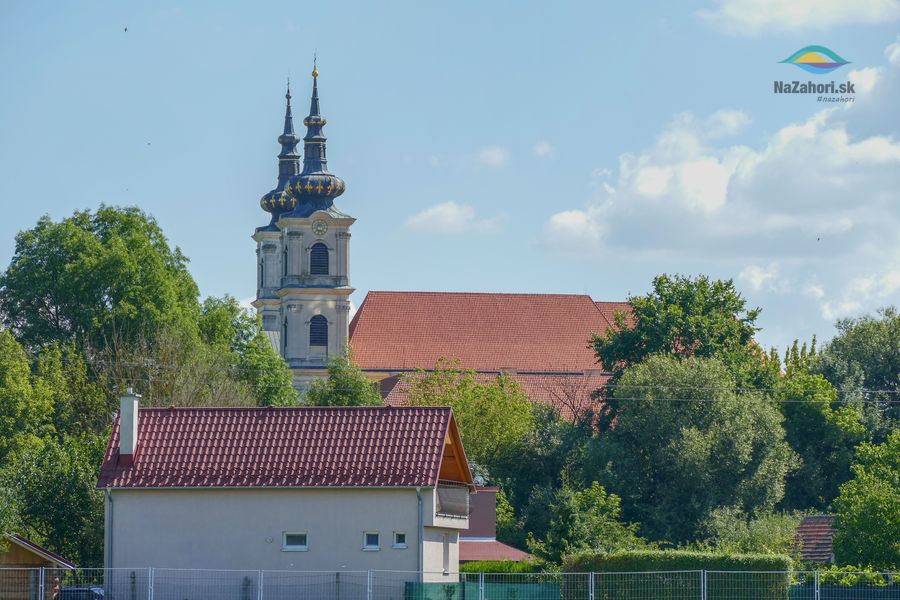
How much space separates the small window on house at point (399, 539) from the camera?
4125 centimetres

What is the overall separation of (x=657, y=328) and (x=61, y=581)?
34015mm

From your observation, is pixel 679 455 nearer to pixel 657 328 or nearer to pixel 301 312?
pixel 657 328

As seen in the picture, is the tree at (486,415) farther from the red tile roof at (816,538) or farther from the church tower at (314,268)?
the church tower at (314,268)

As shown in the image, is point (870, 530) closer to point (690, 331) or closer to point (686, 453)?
point (686, 453)

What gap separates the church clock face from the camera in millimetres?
110250

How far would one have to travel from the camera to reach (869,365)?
270ft

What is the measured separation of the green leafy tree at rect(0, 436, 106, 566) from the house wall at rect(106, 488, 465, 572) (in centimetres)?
580

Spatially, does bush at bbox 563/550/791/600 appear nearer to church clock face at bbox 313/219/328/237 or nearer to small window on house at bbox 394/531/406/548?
small window on house at bbox 394/531/406/548

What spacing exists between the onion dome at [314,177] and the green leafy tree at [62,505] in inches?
2423

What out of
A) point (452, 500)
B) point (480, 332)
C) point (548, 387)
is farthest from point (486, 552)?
point (480, 332)

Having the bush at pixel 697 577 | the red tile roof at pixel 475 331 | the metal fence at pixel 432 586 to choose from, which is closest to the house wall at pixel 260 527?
the metal fence at pixel 432 586

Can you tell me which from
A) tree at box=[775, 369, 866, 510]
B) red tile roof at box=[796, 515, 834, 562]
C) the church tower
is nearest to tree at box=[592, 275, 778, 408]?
tree at box=[775, 369, 866, 510]

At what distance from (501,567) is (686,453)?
14459 millimetres

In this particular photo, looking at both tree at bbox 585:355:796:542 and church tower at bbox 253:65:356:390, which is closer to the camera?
tree at bbox 585:355:796:542
